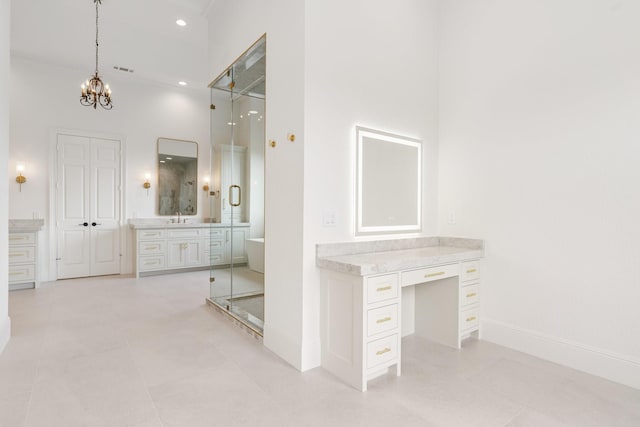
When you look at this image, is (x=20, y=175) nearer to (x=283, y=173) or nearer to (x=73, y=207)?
(x=73, y=207)

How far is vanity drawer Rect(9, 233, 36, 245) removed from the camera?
490 cm

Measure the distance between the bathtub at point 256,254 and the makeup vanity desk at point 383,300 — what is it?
85 cm

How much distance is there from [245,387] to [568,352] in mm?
2506

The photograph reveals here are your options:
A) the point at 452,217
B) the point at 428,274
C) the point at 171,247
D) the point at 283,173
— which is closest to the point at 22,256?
the point at 171,247

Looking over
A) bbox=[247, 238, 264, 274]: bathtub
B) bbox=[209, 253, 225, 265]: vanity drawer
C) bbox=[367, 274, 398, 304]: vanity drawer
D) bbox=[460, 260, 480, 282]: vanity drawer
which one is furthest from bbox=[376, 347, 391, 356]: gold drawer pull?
bbox=[209, 253, 225, 265]: vanity drawer

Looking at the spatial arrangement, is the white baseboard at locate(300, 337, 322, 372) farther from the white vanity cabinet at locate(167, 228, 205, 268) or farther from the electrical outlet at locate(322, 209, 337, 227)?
the white vanity cabinet at locate(167, 228, 205, 268)

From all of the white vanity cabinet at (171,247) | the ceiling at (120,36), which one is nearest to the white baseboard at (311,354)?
the ceiling at (120,36)

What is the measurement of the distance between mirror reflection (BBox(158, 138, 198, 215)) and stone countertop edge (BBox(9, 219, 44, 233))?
72.4 inches

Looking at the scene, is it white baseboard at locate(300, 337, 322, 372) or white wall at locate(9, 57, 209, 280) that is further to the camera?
white wall at locate(9, 57, 209, 280)

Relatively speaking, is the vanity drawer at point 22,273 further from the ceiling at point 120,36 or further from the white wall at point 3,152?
the ceiling at point 120,36

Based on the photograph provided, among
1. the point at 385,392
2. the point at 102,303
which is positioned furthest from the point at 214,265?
the point at 385,392

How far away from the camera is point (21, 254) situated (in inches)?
195

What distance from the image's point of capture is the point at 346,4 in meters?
2.71

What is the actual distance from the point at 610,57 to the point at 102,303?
5791 mm
